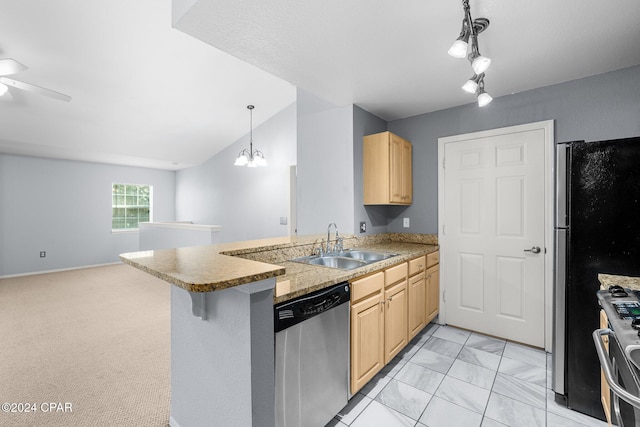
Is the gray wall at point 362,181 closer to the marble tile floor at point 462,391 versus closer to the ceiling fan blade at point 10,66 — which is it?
the marble tile floor at point 462,391

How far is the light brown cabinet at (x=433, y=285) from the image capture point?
2893 millimetres

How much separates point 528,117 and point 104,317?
506cm

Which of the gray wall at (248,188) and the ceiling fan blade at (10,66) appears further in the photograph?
the gray wall at (248,188)

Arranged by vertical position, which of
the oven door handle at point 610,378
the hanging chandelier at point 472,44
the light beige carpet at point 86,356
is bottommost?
the light beige carpet at point 86,356

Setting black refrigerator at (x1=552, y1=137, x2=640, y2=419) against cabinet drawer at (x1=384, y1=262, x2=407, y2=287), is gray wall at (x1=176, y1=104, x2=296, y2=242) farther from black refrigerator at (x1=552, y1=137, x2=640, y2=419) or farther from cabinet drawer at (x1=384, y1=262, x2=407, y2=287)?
black refrigerator at (x1=552, y1=137, x2=640, y2=419)

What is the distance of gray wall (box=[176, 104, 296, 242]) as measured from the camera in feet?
17.5

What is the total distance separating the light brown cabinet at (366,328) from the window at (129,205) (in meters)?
7.29

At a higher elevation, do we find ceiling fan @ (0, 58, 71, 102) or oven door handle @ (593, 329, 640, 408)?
ceiling fan @ (0, 58, 71, 102)

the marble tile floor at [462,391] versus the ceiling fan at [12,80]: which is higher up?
the ceiling fan at [12,80]

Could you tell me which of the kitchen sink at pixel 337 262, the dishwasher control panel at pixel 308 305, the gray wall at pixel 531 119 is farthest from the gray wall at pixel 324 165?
the dishwasher control panel at pixel 308 305

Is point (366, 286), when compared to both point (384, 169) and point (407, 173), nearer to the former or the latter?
point (384, 169)

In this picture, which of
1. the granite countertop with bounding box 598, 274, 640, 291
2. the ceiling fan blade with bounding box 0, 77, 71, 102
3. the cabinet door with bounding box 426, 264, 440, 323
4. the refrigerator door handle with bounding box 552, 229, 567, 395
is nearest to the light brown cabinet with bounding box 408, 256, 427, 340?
the cabinet door with bounding box 426, 264, 440, 323

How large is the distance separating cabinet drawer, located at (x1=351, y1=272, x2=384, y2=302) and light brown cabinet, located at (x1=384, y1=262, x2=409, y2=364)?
0.31 ft

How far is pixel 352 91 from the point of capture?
2.64m
